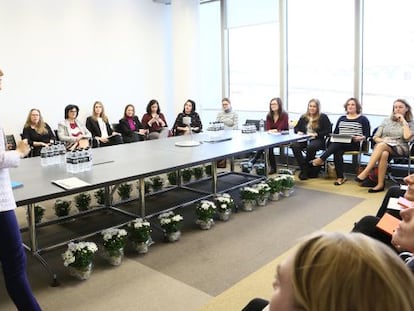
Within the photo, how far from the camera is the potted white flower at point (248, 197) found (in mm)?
4526

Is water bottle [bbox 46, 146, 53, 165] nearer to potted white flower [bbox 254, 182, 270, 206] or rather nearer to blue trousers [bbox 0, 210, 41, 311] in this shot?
blue trousers [bbox 0, 210, 41, 311]

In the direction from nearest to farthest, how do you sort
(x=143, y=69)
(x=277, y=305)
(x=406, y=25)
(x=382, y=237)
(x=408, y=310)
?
(x=408, y=310), (x=277, y=305), (x=382, y=237), (x=406, y=25), (x=143, y=69)

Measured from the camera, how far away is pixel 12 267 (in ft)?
7.13

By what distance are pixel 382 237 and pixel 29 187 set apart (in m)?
2.31

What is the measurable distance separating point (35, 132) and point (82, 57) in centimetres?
164

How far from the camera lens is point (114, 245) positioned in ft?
10.4

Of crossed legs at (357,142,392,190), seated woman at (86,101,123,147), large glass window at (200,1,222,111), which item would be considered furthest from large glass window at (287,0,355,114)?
seated woman at (86,101,123,147)

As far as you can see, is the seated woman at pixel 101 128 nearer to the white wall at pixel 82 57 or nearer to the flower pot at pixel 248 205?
the white wall at pixel 82 57

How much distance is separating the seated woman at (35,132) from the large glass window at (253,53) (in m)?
3.70

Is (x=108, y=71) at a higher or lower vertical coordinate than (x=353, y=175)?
higher

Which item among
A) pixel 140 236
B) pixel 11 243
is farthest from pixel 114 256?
pixel 11 243

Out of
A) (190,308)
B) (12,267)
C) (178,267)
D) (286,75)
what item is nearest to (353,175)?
(286,75)

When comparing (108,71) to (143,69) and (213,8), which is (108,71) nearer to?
(143,69)

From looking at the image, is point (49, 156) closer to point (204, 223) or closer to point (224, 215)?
point (204, 223)
